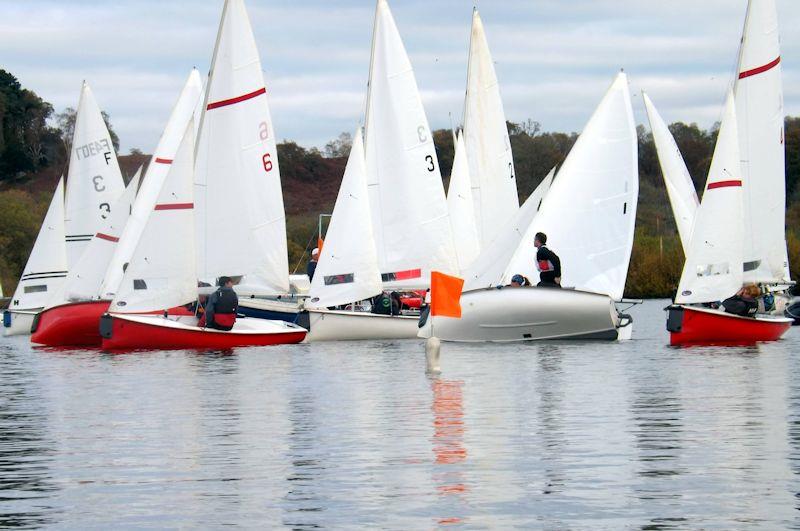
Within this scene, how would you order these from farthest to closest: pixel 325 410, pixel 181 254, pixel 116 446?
pixel 181 254 < pixel 325 410 < pixel 116 446

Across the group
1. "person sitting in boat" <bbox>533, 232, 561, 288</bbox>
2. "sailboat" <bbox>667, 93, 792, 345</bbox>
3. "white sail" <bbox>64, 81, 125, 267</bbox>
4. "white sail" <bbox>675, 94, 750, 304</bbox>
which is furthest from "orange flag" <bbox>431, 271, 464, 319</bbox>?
"white sail" <bbox>64, 81, 125, 267</bbox>

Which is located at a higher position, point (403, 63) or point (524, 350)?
point (403, 63)

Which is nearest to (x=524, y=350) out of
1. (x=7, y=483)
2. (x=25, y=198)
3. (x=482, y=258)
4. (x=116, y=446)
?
(x=482, y=258)

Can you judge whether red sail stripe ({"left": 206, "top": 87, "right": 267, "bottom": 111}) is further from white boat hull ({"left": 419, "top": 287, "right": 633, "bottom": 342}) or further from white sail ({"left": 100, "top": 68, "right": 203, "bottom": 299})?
white boat hull ({"left": 419, "top": 287, "right": 633, "bottom": 342})

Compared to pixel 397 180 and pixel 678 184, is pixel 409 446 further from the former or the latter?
pixel 678 184

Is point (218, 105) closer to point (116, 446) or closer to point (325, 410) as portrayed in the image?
point (325, 410)

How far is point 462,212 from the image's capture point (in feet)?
149

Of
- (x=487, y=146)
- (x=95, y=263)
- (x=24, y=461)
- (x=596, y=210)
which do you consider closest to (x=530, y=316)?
(x=596, y=210)

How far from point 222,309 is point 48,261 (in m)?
16.5

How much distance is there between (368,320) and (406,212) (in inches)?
175

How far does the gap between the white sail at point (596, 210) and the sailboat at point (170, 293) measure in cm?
598

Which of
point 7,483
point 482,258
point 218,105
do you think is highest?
point 218,105

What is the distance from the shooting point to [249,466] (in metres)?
15.2

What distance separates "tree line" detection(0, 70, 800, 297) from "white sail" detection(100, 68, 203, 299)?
42.9m
